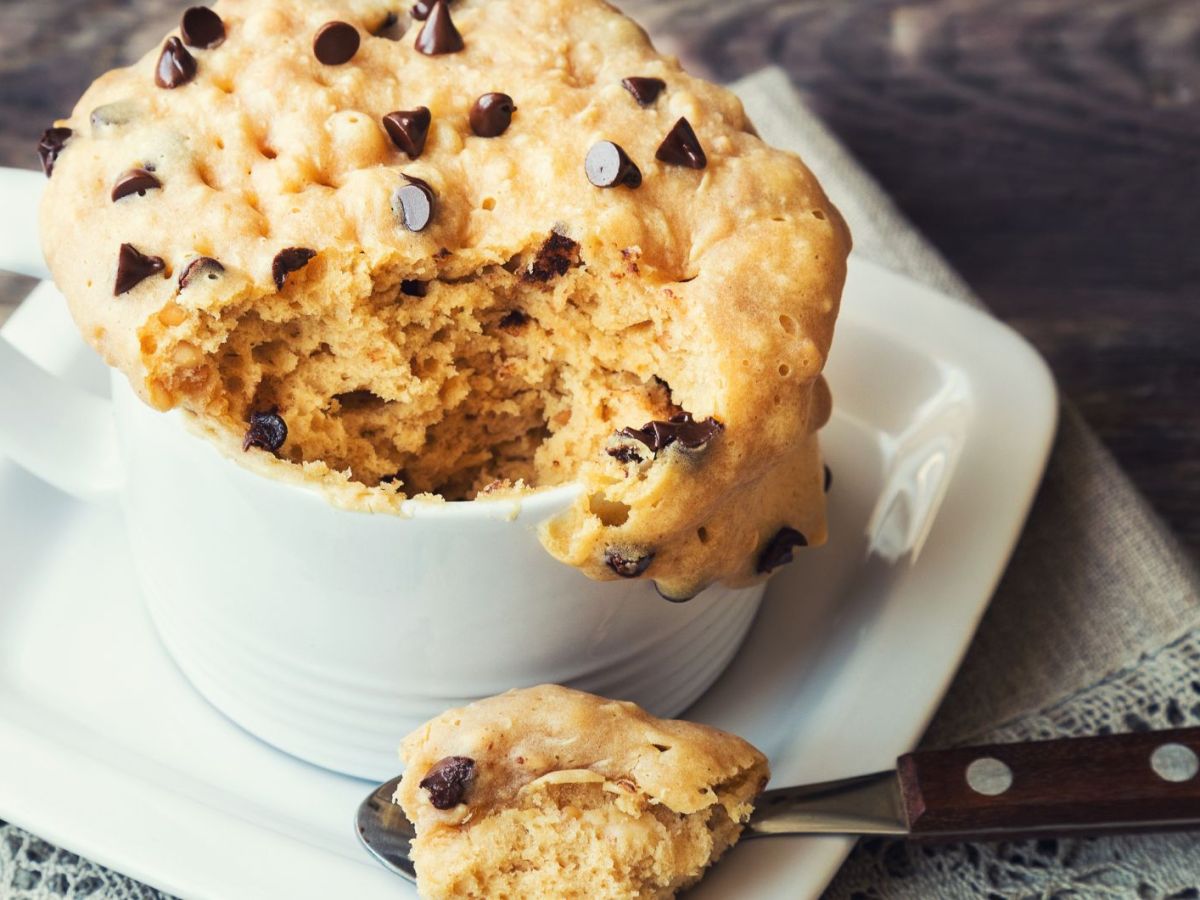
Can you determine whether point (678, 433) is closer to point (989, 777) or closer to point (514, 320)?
point (514, 320)

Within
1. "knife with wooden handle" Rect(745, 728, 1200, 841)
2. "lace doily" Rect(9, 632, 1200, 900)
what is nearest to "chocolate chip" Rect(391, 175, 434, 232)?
"knife with wooden handle" Rect(745, 728, 1200, 841)

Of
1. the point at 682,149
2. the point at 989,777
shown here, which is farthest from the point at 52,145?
the point at 989,777

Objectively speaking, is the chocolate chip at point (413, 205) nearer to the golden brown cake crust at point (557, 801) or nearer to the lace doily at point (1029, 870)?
the golden brown cake crust at point (557, 801)

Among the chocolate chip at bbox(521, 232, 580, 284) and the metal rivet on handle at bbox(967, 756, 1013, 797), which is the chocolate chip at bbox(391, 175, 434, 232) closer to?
the chocolate chip at bbox(521, 232, 580, 284)

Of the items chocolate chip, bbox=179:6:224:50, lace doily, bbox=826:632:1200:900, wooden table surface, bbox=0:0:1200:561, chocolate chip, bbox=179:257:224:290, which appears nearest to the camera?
chocolate chip, bbox=179:257:224:290

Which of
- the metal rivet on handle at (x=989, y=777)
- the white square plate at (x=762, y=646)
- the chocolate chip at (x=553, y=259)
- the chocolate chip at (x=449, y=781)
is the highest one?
the chocolate chip at (x=553, y=259)

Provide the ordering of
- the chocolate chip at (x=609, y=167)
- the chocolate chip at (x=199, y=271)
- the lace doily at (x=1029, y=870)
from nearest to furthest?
1. the chocolate chip at (x=199, y=271)
2. the chocolate chip at (x=609, y=167)
3. the lace doily at (x=1029, y=870)

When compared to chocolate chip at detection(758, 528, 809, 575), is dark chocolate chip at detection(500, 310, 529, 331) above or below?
above

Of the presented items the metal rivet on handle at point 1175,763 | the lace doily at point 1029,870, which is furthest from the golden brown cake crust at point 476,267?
the metal rivet on handle at point 1175,763
